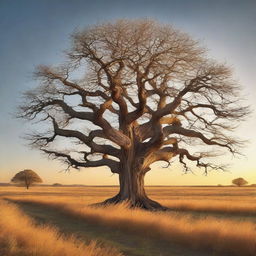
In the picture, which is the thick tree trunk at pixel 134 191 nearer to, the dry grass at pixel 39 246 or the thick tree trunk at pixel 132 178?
the thick tree trunk at pixel 132 178

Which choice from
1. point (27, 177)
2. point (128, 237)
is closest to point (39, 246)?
point (128, 237)

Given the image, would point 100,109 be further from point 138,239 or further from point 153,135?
point 138,239

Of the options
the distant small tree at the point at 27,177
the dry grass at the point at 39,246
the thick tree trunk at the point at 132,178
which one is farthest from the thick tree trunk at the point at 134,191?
the distant small tree at the point at 27,177

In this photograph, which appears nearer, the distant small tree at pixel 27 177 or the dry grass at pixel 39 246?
the dry grass at pixel 39 246

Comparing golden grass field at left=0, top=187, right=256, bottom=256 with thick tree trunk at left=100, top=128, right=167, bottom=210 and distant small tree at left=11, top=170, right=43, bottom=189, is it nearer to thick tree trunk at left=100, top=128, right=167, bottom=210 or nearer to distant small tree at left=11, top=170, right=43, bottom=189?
thick tree trunk at left=100, top=128, right=167, bottom=210

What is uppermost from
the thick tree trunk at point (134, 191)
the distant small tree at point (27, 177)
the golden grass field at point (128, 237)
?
the distant small tree at point (27, 177)

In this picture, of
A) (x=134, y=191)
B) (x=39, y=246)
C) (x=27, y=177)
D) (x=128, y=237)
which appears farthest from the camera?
(x=27, y=177)

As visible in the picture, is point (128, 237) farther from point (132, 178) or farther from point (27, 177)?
point (27, 177)

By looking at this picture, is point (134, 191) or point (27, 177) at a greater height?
point (27, 177)

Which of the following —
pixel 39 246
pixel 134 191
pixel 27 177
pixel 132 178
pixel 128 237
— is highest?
pixel 27 177

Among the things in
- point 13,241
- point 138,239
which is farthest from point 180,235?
point 13,241

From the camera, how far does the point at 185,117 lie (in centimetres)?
2620

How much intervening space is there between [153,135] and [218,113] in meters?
3.86

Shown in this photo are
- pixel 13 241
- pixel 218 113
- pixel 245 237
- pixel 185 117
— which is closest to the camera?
pixel 13 241
